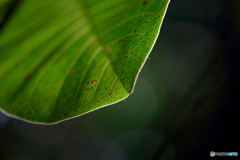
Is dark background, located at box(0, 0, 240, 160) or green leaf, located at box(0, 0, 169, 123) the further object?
dark background, located at box(0, 0, 240, 160)

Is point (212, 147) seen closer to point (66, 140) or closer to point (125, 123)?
point (125, 123)

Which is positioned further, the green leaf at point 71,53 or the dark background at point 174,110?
the dark background at point 174,110

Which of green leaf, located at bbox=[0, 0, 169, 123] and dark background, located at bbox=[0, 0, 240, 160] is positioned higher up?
green leaf, located at bbox=[0, 0, 169, 123]

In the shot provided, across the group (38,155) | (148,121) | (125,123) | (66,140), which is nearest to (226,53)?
(148,121)

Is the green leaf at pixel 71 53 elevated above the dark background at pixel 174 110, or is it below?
above

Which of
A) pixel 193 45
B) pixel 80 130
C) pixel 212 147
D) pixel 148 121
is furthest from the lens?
pixel 80 130
